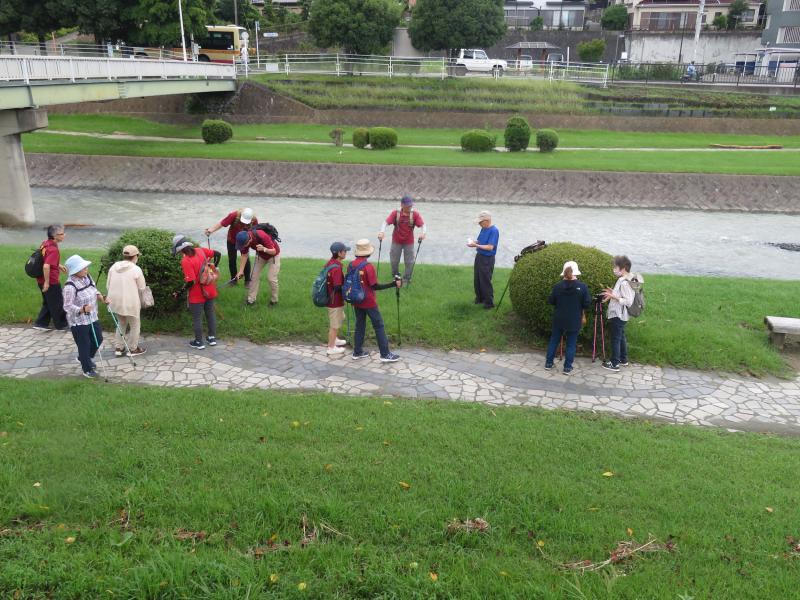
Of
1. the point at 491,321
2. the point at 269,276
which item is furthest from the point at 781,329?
the point at 269,276

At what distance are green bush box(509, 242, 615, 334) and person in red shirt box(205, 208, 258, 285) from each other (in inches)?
176

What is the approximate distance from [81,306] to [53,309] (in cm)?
218

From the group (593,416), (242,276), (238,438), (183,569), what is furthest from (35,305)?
(593,416)

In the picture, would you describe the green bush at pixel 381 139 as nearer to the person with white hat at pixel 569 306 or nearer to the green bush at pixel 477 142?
the green bush at pixel 477 142

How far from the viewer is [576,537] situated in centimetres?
491

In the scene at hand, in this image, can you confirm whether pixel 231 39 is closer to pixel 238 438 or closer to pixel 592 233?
pixel 592 233

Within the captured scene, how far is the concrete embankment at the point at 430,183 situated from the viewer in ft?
78.7

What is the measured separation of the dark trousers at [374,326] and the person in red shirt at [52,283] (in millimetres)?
4362

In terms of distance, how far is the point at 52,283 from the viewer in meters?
9.31

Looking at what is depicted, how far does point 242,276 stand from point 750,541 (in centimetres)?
908

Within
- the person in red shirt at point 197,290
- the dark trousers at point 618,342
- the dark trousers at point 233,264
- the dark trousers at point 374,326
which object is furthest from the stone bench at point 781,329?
the dark trousers at point 233,264

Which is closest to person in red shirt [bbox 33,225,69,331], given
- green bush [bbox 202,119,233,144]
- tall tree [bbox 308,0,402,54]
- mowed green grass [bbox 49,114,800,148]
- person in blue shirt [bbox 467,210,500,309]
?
person in blue shirt [bbox 467,210,500,309]

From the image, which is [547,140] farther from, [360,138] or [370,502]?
[370,502]

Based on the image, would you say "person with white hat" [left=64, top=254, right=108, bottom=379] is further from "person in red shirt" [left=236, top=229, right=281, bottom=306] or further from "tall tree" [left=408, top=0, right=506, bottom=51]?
"tall tree" [left=408, top=0, right=506, bottom=51]
